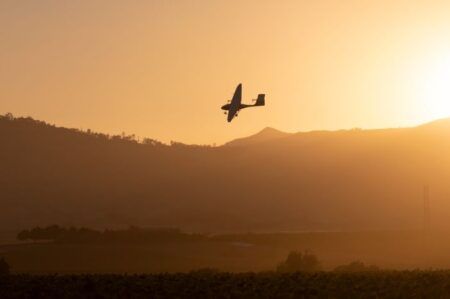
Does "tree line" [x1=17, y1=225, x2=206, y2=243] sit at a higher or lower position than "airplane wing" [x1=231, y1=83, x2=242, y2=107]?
lower

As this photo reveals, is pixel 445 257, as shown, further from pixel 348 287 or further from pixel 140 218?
pixel 140 218

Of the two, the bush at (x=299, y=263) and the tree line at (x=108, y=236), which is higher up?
the tree line at (x=108, y=236)

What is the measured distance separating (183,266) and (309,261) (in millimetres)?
14384

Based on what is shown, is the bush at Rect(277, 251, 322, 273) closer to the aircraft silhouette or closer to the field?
the field

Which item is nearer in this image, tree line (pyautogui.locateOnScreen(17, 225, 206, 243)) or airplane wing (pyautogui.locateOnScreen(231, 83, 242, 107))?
airplane wing (pyautogui.locateOnScreen(231, 83, 242, 107))

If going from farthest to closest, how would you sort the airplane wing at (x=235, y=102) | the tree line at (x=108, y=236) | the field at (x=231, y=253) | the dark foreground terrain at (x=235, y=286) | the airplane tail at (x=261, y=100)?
the tree line at (x=108, y=236) → the field at (x=231, y=253) → the airplane tail at (x=261, y=100) → the airplane wing at (x=235, y=102) → the dark foreground terrain at (x=235, y=286)

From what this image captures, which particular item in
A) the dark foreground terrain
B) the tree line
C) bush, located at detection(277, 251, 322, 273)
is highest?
the tree line

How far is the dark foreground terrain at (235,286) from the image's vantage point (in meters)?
39.7

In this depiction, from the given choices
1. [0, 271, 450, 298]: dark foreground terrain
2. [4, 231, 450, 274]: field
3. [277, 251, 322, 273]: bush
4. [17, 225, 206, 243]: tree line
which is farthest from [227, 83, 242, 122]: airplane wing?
[17, 225, 206, 243]: tree line

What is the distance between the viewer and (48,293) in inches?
1561

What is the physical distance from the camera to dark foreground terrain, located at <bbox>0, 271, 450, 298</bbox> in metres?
39.7

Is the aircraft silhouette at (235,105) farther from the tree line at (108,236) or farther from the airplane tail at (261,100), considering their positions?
the tree line at (108,236)

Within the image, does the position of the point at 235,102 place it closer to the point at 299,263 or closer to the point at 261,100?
the point at 261,100

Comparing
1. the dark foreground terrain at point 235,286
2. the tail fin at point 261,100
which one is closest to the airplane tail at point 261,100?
the tail fin at point 261,100
